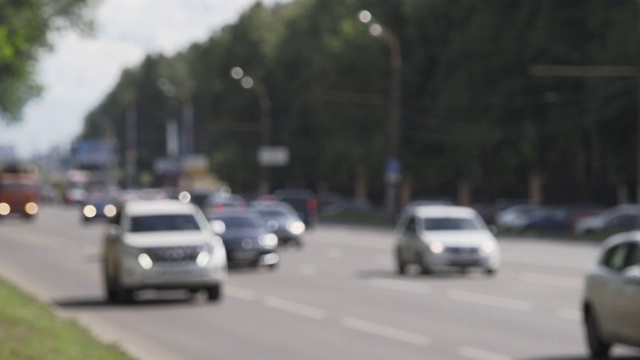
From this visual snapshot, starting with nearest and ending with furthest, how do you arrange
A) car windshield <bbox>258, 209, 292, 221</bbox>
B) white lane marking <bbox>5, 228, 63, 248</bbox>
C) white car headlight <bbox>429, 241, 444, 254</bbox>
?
white car headlight <bbox>429, 241, 444, 254</bbox> → car windshield <bbox>258, 209, 292, 221</bbox> → white lane marking <bbox>5, 228, 63, 248</bbox>

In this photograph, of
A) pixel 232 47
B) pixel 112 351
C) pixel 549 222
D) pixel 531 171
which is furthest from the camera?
pixel 232 47

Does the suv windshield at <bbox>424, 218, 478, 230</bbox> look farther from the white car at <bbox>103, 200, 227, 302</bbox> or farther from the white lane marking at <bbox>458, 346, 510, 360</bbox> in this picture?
the white lane marking at <bbox>458, 346, 510, 360</bbox>

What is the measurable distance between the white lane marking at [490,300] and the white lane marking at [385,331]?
11.0 ft

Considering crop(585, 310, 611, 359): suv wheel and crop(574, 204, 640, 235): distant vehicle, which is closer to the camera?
crop(585, 310, 611, 359): suv wheel

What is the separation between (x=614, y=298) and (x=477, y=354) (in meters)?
2.12

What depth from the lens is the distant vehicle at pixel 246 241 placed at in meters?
40.4

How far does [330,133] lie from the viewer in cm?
10862

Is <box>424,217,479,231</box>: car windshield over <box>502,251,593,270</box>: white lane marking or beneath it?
over

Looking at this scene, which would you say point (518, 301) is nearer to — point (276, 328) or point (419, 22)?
point (276, 328)

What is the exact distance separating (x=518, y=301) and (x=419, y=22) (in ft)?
220

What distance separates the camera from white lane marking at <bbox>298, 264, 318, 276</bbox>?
129 feet

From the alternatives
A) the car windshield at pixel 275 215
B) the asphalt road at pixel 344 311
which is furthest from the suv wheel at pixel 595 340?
the car windshield at pixel 275 215

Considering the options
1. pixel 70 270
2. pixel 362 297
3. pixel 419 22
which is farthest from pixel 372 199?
pixel 362 297

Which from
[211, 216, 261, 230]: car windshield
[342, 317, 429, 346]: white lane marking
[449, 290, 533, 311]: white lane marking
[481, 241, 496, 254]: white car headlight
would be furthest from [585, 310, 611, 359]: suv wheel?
[211, 216, 261, 230]: car windshield
